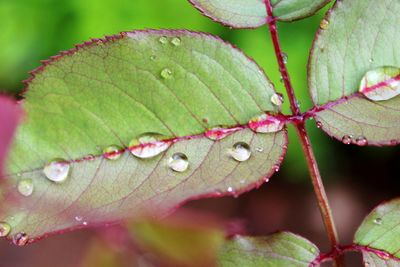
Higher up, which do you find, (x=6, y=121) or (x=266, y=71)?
(x=266, y=71)

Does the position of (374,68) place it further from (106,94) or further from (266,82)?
(106,94)

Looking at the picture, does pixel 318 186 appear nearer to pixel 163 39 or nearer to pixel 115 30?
pixel 163 39

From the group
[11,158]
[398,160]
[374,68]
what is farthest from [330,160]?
[11,158]

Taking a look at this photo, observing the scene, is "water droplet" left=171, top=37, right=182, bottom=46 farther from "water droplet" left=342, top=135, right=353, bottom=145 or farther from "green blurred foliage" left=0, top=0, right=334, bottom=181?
"green blurred foliage" left=0, top=0, right=334, bottom=181

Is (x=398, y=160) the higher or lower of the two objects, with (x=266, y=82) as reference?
higher

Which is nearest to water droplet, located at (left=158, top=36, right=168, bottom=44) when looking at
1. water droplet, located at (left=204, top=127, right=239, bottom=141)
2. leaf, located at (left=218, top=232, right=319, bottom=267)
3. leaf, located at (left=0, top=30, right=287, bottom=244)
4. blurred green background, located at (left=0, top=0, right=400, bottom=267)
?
leaf, located at (left=0, top=30, right=287, bottom=244)

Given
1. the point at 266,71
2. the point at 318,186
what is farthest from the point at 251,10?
the point at 266,71
